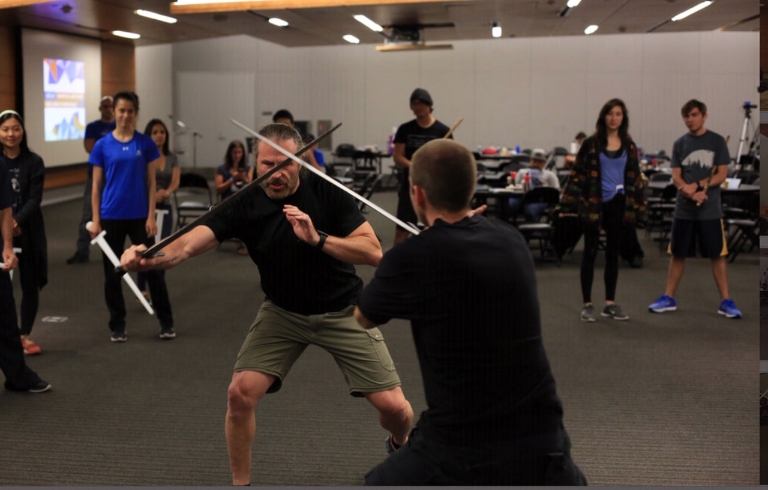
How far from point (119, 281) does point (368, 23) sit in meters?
7.25

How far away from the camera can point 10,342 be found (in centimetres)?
439

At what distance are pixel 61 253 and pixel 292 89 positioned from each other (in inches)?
380

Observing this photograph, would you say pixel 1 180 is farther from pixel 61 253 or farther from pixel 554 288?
pixel 61 253

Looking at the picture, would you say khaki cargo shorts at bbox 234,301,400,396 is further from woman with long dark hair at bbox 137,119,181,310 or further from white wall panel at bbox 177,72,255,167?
white wall panel at bbox 177,72,255,167

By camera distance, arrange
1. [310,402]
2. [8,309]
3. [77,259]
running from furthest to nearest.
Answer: [77,259] → [310,402] → [8,309]

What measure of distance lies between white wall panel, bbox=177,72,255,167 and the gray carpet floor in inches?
441

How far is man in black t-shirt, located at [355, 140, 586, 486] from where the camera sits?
1957mm

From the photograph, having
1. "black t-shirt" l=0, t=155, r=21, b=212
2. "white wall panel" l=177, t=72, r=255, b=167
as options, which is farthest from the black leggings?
"white wall panel" l=177, t=72, r=255, b=167

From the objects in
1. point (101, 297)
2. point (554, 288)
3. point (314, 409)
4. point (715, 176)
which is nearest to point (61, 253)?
point (101, 297)

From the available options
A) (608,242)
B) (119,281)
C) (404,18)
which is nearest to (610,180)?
(608,242)

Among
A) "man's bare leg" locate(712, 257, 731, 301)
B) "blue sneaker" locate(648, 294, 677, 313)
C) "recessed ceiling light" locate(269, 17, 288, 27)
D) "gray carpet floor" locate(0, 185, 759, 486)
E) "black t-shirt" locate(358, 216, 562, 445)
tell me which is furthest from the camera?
"recessed ceiling light" locate(269, 17, 288, 27)

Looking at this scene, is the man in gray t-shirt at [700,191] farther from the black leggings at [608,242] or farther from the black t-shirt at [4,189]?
the black t-shirt at [4,189]

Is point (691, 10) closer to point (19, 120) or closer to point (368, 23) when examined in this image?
point (368, 23)

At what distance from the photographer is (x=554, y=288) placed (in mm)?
7699
